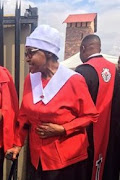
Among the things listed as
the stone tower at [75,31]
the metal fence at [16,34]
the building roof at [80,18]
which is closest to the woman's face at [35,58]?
the metal fence at [16,34]

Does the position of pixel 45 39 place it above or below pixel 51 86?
above

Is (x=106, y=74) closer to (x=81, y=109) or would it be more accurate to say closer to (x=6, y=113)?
(x=81, y=109)

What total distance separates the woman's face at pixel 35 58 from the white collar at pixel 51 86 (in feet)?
0.45

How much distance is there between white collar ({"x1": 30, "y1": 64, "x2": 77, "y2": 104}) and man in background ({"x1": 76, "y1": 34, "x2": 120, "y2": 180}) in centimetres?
Answer: 62

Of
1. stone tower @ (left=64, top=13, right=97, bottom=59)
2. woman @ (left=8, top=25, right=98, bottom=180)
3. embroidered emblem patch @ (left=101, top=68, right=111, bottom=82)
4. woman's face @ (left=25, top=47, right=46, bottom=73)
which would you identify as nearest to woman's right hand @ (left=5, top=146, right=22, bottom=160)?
woman @ (left=8, top=25, right=98, bottom=180)

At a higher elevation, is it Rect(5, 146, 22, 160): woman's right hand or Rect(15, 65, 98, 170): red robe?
Rect(15, 65, 98, 170): red robe

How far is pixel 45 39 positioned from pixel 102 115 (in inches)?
42.1

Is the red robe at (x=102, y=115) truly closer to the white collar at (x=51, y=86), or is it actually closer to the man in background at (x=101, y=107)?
the man in background at (x=101, y=107)

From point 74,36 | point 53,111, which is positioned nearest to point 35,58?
point 53,111

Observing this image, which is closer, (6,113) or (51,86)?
(51,86)

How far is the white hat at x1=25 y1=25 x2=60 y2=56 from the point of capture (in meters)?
1.84

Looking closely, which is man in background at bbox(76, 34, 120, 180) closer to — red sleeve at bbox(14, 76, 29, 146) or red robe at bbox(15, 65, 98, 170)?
red robe at bbox(15, 65, 98, 170)

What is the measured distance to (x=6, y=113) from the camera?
2006mm

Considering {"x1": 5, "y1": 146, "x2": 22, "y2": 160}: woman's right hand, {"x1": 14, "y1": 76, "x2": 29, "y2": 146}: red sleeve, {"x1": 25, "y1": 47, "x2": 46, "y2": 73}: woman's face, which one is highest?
{"x1": 25, "y1": 47, "x2": 46, "y2": 73}: woman's face
